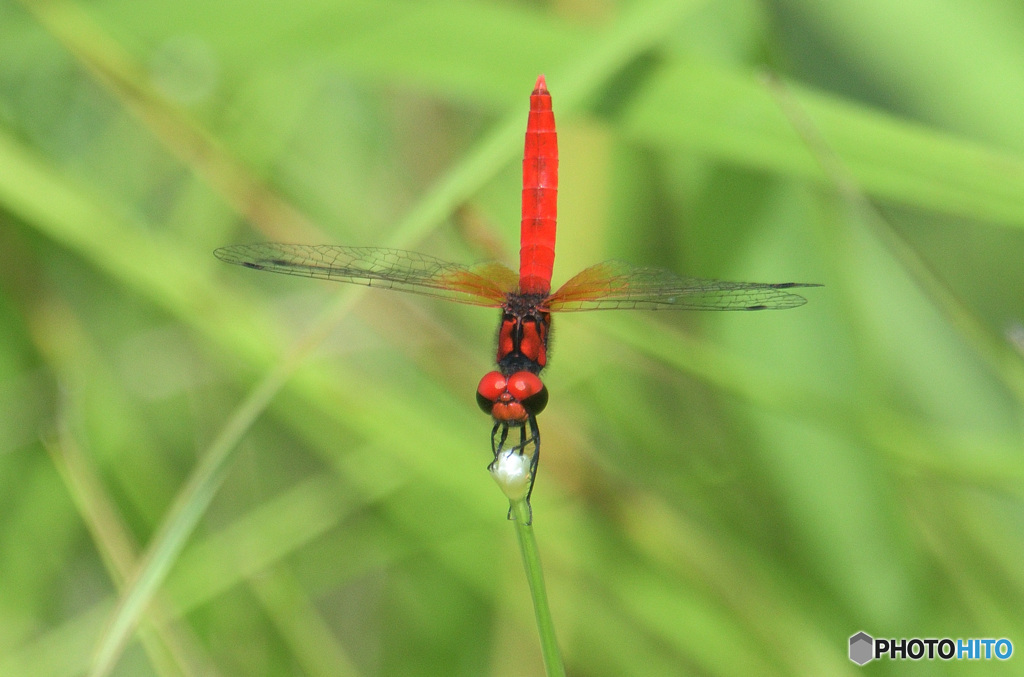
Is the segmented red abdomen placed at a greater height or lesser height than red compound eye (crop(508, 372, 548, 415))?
greater

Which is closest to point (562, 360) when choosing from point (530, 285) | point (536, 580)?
point (530, 285)

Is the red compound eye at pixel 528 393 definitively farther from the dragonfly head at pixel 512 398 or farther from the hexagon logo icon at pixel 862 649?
the hexagon logo icon at pixel 862 649

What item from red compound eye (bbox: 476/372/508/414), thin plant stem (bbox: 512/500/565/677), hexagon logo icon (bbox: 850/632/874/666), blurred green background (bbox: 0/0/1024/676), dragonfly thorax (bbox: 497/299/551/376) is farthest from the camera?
hexagon logo icon (bbox: 850/632/874/666)

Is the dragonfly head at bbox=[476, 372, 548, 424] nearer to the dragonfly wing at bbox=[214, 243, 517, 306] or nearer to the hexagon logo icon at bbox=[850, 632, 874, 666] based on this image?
the dragonfly wing at bbox=[214, 243, 517, 306]

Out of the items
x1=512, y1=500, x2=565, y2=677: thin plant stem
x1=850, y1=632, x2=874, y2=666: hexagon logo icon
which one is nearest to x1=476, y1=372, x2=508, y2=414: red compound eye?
x1=512, y1=500, x2=565, y2=677: thin plant stem

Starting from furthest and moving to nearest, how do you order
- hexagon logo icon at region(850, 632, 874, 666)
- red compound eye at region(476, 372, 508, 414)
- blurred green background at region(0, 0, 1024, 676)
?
hexagon logo icon at region(850, 632, 874, 666)
blurred green background at region(0, 0, 1024, 676)
red compound eye at region(476, 372, 508, 414)

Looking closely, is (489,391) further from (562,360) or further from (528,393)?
(562,360)
